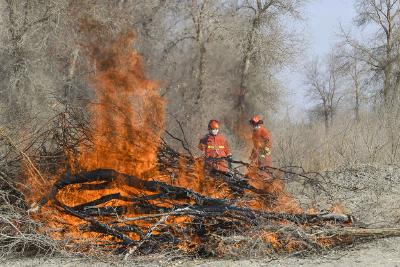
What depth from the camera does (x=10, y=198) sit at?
287 inches

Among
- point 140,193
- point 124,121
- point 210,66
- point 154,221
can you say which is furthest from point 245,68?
point 154,221

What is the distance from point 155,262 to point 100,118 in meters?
2.44

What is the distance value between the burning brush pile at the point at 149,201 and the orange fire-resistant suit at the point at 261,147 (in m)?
3.20

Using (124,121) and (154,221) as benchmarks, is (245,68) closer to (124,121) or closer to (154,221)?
(124,121)

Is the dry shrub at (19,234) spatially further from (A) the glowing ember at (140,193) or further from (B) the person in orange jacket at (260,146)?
(B) the person in orange jacket at (260,146)

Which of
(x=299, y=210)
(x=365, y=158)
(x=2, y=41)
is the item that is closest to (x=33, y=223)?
(x=299, y=210)

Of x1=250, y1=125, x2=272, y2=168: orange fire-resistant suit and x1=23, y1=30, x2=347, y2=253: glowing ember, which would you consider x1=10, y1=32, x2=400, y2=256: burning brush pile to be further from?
x1=250, y1=125, x2=272, y2=168: orange fire-resistant suit

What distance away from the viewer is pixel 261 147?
37.6 feet

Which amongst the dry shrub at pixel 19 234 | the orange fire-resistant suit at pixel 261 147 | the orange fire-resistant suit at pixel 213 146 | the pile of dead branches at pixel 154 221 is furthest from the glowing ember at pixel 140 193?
the orange fire-resistant suit at pixel 261 147

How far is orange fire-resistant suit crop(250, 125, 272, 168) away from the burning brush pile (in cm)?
320

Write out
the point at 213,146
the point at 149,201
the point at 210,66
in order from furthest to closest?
1. the point at 210,66
2. the point at 213,146
3. the point at 149,201

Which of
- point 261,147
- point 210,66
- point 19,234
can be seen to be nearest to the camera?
point 19,234

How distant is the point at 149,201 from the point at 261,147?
5.05m

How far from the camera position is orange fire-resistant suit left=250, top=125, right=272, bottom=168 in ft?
36.8
